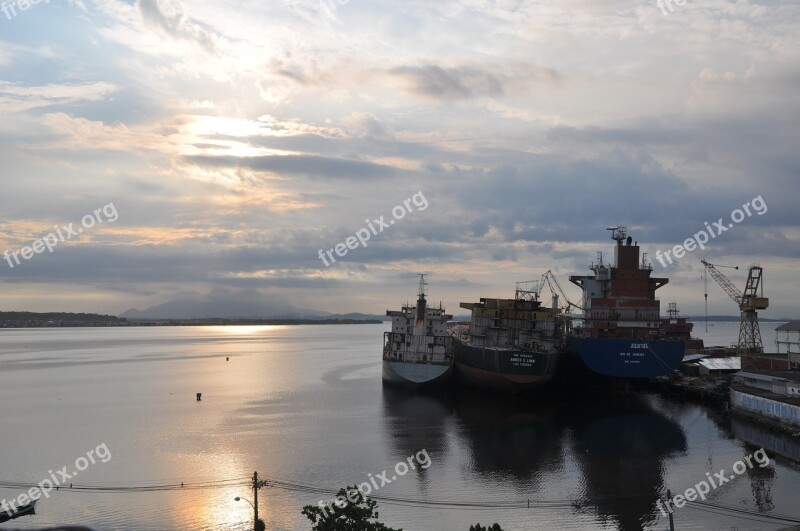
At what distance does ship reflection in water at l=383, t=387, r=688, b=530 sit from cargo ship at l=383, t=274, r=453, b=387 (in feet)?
7.17

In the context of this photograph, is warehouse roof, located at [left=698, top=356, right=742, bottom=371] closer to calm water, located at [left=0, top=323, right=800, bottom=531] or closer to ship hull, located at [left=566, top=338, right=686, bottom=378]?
calm water, located at [left=0, top=323, right=800, bottom=531]

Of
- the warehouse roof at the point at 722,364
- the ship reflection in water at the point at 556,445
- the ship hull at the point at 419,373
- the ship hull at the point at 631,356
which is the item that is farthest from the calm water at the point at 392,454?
the warehouse roof at the point at 722,364

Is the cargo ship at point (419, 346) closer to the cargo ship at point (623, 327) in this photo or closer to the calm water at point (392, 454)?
the calm water at point (392, 454)

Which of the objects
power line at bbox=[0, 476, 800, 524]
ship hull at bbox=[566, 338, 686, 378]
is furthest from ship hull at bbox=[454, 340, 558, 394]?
power line at bbox=[0, 476, 800, 524]

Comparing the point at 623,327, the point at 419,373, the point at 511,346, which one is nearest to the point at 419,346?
the point at 419,373

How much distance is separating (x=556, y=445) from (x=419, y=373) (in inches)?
975

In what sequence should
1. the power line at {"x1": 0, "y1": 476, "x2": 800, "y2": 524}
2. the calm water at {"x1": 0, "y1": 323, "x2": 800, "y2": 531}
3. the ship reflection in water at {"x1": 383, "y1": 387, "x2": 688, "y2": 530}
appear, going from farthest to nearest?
the ship reflection in water at {"x1": 383, "y1": 387, "x2": 688, "y2": 530}, the calm water at {"x1": 0, "y1": 323, "x2": 800, "y2": 531}, the power line at {"x1": 0, "y1": 476, "x2": 800, "y2": 524}

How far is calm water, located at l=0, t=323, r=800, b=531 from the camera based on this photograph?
99.1ft

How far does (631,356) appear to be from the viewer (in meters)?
59.6

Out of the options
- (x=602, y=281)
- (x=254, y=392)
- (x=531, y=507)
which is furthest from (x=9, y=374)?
(x=531, y=507)

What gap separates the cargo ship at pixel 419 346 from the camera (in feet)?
225

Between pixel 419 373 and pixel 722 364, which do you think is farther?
pixel 722 364

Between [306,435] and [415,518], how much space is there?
20.1m

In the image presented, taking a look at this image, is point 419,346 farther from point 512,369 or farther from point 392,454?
point 392,454
